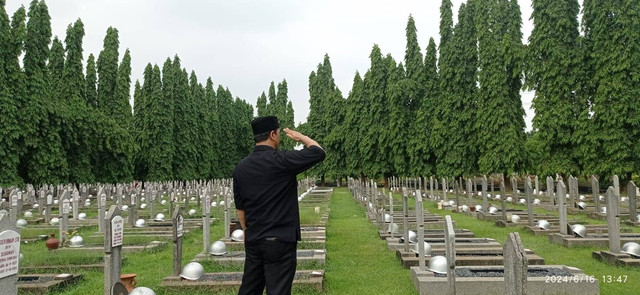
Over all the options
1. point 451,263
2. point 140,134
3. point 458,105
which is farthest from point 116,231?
point 140,134

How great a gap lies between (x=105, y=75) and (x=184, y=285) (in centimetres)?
4003

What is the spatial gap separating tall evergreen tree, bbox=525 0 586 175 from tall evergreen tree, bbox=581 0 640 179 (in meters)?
1.19

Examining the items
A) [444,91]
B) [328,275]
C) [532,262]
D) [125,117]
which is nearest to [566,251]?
[532,262]

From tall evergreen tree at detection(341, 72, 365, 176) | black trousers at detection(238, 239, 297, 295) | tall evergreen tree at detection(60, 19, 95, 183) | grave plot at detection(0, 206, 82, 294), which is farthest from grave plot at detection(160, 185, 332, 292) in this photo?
tall evergreen tree at detection(341, 72, 365, 176)

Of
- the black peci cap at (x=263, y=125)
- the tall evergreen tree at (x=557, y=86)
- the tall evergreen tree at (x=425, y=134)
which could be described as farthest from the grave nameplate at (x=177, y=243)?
the tall evergreen tree at (x=425, y=134)

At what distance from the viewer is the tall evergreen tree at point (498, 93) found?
3241 centimetres

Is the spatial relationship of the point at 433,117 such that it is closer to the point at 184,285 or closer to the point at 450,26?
the point at 450,26

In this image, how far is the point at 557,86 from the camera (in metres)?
29.0

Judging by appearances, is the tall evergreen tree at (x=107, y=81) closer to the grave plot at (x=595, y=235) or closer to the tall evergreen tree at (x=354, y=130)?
the tall evergreen tree at (x=354, y=130)

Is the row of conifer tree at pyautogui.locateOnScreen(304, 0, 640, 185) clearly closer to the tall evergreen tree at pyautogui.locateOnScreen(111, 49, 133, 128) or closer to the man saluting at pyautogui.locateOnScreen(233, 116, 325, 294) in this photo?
the tall evergreen tree at pyautogui.locateOnScreen(111, 49, 133, 128)

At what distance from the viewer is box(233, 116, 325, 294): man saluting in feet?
12.3

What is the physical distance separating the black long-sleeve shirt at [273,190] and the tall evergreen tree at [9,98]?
96.1 ft

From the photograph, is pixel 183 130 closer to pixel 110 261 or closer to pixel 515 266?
pixel 110 261

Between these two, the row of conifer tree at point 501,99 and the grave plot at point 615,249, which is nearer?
the grave plot at point 615,249
